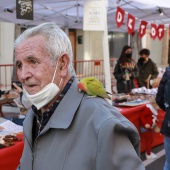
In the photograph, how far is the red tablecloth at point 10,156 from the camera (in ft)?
8.00

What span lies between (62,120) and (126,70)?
4.97m

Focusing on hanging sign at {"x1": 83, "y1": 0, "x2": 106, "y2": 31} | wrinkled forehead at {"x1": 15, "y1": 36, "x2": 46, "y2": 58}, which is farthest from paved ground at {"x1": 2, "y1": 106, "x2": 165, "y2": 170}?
wrinkled forehead at {"x1": 15, "y1": 36, "x2": 46, "y2": 58}

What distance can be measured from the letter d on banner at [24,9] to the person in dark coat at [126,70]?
2.28m

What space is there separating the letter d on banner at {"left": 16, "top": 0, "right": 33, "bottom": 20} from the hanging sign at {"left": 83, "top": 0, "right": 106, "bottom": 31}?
0.90 metres

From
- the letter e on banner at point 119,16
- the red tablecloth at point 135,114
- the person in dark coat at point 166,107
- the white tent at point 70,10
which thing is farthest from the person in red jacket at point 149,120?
the white tent at point 70,10

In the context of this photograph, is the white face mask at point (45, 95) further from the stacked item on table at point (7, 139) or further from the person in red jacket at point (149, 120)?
the person in red jacket at point (149, 120)

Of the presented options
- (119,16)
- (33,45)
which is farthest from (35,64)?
(119,16)

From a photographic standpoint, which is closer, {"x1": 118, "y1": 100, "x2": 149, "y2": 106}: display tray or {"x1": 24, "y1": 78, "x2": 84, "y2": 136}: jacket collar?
{"x1": 24, "y1": 78, "x2": 84, "y2": 136}: jacket collar

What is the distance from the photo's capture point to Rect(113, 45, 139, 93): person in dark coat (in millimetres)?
6016

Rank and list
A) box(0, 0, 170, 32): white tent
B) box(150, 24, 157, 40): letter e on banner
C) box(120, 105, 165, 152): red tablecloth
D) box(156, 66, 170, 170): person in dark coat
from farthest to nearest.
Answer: box(150, 24, 157, 40): letter e on banner < box(0, 0, 170, 32): white tent < box(120, 105, 165, 152): red tablecloth < box(156, 66, 170, 170): person in dark coat

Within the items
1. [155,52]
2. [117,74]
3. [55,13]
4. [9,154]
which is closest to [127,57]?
[117,74]

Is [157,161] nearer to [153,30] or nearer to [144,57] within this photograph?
[144,57]

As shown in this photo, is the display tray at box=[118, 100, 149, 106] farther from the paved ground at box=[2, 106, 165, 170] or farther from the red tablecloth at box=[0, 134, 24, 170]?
the red tablecloth at box=[0, 134, 24, 170]

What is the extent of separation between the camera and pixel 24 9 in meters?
4.47
